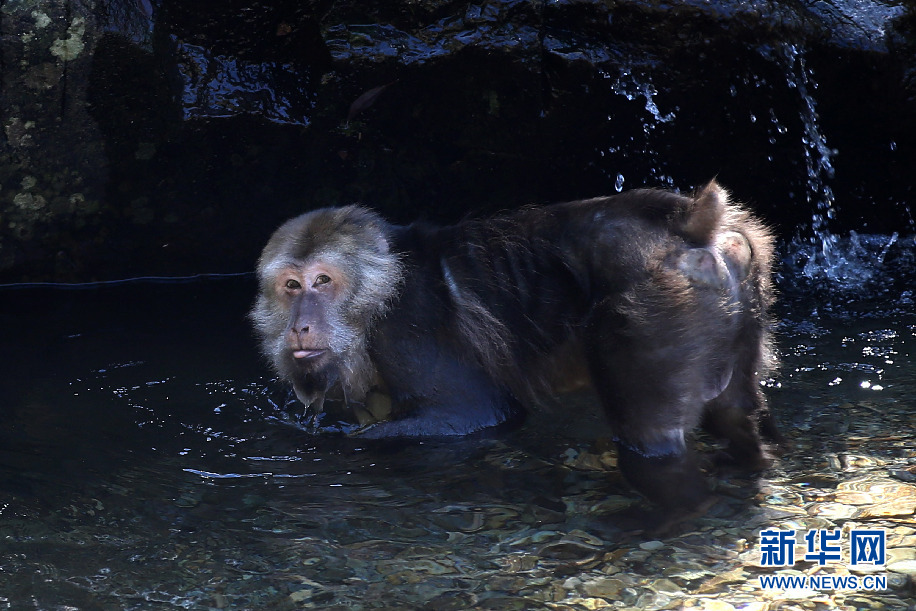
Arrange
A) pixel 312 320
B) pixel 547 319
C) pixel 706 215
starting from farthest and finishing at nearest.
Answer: pixel 312 320
pixel 547 319
pixel 706 215

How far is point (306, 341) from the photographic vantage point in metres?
4.82

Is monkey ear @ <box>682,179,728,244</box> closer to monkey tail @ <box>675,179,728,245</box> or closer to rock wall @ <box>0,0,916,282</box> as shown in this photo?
monkey tail @ <box>675,179,728,245</box>

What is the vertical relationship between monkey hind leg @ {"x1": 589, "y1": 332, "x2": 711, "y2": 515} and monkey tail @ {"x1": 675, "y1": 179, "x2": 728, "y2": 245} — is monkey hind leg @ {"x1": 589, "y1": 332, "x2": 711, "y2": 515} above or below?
below

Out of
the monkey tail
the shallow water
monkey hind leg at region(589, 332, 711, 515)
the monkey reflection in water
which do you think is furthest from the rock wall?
monkey hind leg at region(589, 332, 711, 515)

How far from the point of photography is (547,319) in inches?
185

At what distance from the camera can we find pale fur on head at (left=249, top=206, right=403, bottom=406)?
195 inches

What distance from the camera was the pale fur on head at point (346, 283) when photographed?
495 cm

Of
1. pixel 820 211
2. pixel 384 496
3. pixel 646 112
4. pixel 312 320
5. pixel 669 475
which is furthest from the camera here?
pixel 820 211

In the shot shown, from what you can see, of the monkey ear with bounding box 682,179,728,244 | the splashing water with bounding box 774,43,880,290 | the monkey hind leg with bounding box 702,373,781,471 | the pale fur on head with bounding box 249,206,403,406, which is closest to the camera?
the monkey ear with bounding box 682,179,728,244

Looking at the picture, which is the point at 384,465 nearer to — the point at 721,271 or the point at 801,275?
the point at 721,271

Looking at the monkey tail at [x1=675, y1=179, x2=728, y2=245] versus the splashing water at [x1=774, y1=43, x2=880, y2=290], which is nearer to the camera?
the monkey tail at [x1=675, y1=179, x2=728, y2=245]

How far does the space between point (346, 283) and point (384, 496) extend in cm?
116

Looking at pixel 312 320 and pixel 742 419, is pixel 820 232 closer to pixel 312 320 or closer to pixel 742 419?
pixel 742 419

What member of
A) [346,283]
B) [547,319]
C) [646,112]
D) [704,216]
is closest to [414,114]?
[646,112]
